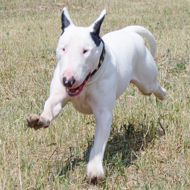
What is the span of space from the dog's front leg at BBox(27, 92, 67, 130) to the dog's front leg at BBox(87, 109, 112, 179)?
364 mm

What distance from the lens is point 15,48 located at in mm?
8297

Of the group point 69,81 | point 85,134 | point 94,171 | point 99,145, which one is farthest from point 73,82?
point 85,134

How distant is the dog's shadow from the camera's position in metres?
3.96

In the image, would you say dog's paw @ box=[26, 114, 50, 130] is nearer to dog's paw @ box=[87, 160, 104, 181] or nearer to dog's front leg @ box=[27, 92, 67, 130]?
dog's front leg @ box=[27, 92, 67, 130]

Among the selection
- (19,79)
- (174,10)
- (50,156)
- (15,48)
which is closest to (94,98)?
(50,156)

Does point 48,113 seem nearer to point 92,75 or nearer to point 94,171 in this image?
point 92,75

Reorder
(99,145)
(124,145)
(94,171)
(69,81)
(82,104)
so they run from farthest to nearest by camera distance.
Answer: (124,145) < (82,104) < (99,145) < (94,171) < (69,81)

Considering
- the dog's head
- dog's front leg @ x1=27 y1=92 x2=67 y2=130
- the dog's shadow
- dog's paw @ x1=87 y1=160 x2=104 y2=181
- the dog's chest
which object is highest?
the dog's head

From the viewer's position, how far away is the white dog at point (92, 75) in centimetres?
321

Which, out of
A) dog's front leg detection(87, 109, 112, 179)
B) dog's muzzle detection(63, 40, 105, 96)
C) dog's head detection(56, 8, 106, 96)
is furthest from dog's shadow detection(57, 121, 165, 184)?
dog's head detection(56, 8, 106, 96)

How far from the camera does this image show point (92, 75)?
354cm

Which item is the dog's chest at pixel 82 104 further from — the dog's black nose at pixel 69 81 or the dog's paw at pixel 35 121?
the dog's black nose at pixel 69 81

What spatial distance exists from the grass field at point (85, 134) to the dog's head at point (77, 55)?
0.84 m

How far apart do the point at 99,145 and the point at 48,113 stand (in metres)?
0.54
